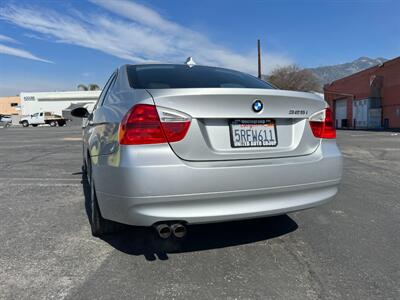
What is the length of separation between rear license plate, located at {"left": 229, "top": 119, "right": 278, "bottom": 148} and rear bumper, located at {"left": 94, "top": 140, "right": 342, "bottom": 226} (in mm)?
139

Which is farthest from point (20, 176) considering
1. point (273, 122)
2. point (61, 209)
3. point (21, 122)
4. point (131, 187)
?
point (21, 122)

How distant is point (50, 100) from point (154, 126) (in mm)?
74885

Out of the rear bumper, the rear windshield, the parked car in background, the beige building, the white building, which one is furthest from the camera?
the beige building

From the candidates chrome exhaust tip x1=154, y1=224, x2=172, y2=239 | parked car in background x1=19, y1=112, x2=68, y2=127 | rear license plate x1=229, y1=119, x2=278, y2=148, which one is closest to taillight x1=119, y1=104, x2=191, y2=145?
rear license plate x1=229, y1=119, x2=278, y2=148

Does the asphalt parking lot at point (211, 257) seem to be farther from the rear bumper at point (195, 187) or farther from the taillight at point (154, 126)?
the taillight at point (154, 126)

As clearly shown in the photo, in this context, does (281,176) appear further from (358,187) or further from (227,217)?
(358,187)

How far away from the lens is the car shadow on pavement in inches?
122

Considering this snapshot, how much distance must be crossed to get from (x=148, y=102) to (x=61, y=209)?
101 inches

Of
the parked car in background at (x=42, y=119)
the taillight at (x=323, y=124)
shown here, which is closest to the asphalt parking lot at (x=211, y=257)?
the taillight at (x=323, y=124)

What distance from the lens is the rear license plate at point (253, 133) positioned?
8.58 feet

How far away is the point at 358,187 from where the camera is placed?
18.6ft

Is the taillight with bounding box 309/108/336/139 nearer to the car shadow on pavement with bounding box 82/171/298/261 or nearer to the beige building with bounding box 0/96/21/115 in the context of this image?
the car shadow on pavement with bounding box 82/171/298/261

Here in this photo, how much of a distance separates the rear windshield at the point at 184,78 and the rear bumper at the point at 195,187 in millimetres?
734

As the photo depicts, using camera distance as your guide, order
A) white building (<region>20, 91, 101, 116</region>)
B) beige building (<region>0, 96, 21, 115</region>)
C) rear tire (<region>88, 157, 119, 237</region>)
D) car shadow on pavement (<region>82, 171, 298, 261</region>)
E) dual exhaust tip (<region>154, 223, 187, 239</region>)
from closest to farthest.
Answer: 1. dual exhaust tip (<region>154, 223, 187, 239</region>)
2. car shadow on pavement (<region>82, 171, 298, 261</region>)
3. rear tire (<region>88, 157, 119, 237</region>)
4. white building (<region>20, 91, 101, 116</region>)
5. beige building (<region>0, 96, 21, 115</region>)
